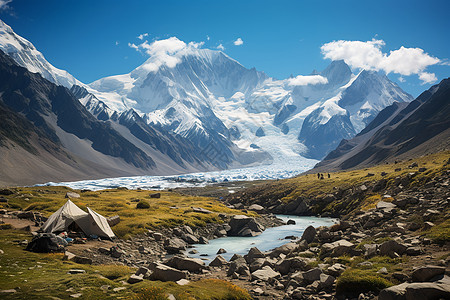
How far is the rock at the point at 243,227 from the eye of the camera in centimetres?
6656

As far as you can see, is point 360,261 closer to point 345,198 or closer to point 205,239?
point 205,239

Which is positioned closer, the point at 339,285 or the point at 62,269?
the point at 339,285

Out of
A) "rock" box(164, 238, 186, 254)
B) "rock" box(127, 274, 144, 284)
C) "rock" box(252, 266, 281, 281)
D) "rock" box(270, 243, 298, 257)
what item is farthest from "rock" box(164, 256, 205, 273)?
"rock" box(164, 238, 186, 254)

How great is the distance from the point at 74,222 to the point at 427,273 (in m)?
41.7

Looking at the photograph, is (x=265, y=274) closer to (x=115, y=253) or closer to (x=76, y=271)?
(x=76, y=271)

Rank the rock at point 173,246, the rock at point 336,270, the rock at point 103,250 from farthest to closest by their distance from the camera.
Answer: the rock at point 173,246
the rock at point 103,250
the rock at point 336,270

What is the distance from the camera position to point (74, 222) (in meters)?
43.4

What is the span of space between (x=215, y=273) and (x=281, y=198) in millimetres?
101404

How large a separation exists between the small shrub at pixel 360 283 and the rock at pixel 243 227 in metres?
45.0

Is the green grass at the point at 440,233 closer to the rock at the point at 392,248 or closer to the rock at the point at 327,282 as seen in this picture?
the rock at the point at 392,248

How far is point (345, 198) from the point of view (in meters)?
94.3

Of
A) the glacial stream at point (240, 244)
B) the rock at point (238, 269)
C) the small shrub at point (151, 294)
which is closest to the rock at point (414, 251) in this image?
the rock at point (238, 269)

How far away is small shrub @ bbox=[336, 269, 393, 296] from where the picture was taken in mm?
19859

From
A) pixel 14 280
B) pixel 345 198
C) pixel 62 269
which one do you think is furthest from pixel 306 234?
pixel 345 198
